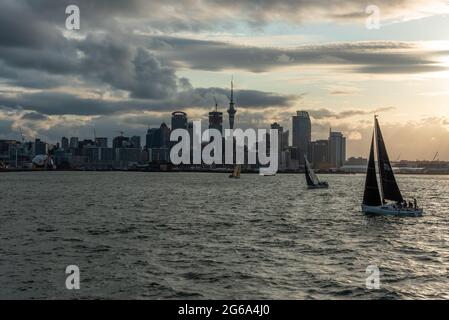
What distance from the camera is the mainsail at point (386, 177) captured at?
74.0m

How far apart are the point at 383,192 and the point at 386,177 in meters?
2.25

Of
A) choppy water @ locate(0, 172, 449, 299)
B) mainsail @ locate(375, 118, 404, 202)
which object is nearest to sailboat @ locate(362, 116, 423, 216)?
mainsail @ locate(375, 118, 404, 202)

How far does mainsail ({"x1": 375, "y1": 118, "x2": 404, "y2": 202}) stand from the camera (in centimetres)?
7400

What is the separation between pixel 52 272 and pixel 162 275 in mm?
7746

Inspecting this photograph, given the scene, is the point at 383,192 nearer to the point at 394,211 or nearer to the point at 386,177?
the point at 386,177

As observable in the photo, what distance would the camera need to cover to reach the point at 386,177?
74.4 metres

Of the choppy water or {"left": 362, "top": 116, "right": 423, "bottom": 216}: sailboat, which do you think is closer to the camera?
→ the choppy water

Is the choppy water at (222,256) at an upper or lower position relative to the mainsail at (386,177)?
lower

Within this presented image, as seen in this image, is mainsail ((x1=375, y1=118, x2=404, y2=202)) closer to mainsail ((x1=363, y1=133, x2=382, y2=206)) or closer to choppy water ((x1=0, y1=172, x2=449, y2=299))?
mainsail ((x1=363, y1=133, x2=382, y2=206))

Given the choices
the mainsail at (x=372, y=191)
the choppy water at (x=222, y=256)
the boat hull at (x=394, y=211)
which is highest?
the mainsail at (x=372, y=191)

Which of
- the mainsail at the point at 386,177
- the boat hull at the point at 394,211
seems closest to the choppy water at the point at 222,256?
the boat hull at the point at 394,211

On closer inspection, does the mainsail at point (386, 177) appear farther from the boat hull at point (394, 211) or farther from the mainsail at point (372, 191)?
the boat hull at point (394, 211)
